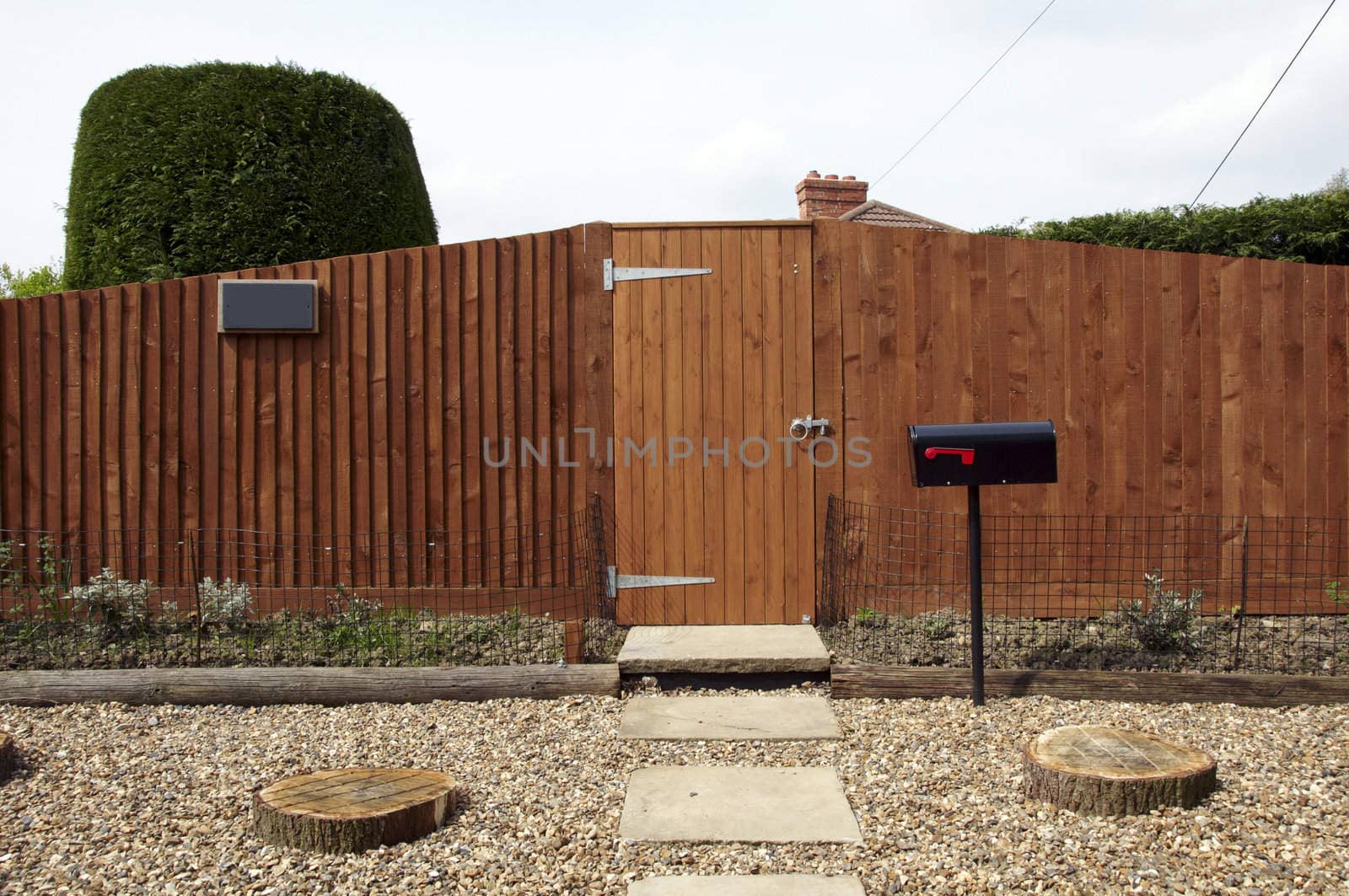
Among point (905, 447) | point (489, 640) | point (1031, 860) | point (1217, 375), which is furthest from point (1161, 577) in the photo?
point (489, 640)

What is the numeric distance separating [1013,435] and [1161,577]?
6.62ft

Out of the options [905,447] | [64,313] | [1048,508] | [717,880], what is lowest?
[717,880]

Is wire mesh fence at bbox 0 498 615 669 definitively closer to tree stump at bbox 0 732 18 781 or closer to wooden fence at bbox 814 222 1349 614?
tree stump at bbox 0 732 18 781

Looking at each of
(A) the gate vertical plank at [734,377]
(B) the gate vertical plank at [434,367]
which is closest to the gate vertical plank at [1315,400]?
(A) the gate vertical plank at [734,377]

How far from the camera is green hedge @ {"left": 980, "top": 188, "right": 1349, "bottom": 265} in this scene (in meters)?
8.11

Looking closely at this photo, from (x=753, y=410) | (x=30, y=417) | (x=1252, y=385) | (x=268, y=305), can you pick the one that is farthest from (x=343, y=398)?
(x=1252, y=385)

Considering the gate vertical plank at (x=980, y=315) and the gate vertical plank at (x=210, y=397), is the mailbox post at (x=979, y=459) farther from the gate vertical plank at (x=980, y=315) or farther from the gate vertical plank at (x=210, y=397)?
the gate vertical plank at (x=210, y=397)

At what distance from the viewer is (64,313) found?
5859 millimetres

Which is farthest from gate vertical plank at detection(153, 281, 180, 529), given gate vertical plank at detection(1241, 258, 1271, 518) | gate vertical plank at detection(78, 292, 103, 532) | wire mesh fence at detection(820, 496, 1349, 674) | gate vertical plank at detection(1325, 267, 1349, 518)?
gate vertical plank at detection(1325, 267, 1349, 518)

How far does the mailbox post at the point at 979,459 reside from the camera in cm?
436

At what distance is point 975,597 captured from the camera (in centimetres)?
441

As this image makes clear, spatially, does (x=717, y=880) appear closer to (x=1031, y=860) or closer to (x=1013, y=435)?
(x=1031, y=860)

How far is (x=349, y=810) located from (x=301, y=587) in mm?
2896

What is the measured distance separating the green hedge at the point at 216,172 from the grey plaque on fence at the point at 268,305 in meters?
1.69
